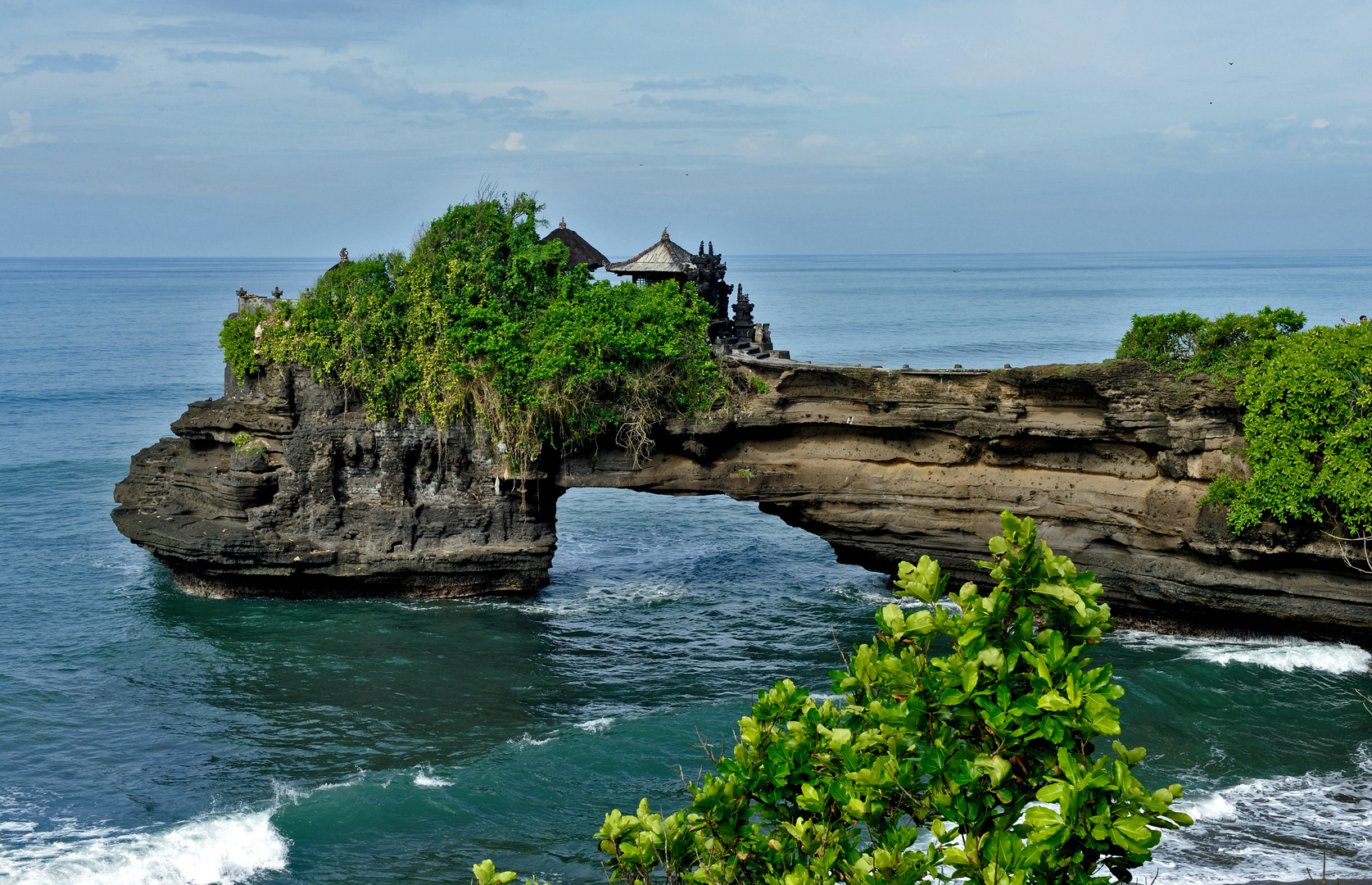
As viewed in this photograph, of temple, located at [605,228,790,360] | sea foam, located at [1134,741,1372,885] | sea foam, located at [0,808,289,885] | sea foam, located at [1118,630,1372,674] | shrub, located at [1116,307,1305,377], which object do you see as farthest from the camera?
temple, located at [605,228,790,360]

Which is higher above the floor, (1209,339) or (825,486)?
(1209,339)

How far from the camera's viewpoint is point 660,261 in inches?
1018

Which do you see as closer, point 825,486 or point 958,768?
point 958,768

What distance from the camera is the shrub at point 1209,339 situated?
65.4 ft

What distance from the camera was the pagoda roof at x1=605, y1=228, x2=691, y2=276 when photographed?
25625 millimetres

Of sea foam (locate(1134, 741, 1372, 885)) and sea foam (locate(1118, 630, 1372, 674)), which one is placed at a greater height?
sea foam (locate(1118, 630, 1372, 674))

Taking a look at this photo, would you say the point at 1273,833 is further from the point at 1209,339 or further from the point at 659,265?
the point at 659,265

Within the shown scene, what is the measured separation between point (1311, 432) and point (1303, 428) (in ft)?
0.57

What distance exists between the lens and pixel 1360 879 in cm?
1305

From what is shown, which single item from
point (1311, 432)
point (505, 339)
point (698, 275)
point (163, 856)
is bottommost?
point (163, 856)

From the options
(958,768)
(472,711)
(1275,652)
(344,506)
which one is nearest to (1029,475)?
(1275,652)

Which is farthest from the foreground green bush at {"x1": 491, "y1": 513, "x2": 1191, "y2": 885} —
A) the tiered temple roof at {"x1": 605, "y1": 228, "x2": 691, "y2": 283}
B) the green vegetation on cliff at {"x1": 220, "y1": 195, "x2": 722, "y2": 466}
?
the tiered temple roof at {"x1": 605, "y1": 228, "x2": 691, "y2": 283}

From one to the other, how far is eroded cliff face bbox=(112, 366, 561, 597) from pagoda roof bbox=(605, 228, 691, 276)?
227 inches

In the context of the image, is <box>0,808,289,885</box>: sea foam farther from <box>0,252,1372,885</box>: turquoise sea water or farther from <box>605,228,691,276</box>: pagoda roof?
<box>605,228,691,276</box>: pagoda roof
